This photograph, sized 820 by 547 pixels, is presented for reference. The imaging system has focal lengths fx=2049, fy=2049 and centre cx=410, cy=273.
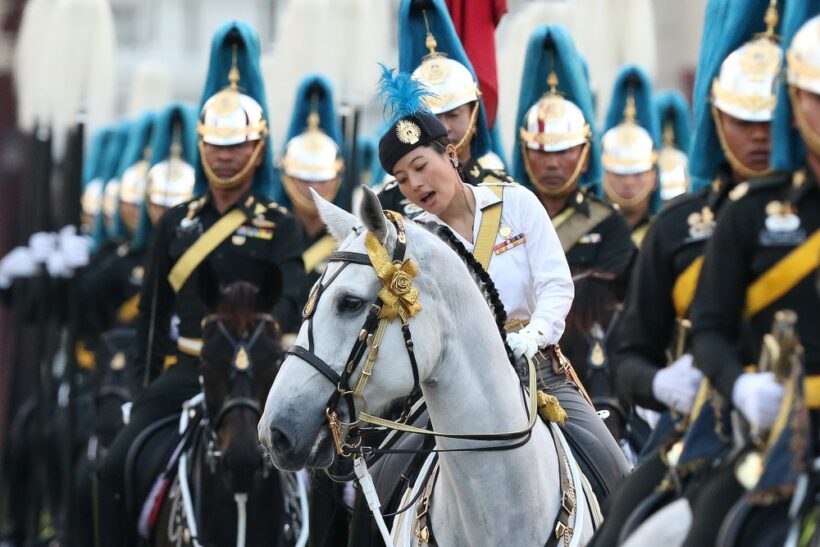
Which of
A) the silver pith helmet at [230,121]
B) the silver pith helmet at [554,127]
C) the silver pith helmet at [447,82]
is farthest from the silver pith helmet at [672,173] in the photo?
the silver pith helmet at [447,82]

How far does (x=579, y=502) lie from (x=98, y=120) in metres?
12.7

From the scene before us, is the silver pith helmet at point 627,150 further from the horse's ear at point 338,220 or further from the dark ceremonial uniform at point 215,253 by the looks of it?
the horse's ear at point 338,220

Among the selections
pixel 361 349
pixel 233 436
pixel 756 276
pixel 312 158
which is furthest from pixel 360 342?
pixel 312 158

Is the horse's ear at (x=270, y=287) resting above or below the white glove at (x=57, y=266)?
above

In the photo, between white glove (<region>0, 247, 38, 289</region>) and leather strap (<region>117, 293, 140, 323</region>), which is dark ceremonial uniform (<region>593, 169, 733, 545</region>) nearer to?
leather strap (<region>117, 293, 140, 323</region>)

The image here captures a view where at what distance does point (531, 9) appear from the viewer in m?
18.5

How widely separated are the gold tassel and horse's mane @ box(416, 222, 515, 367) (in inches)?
8.2

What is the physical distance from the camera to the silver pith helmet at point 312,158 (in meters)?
14.9

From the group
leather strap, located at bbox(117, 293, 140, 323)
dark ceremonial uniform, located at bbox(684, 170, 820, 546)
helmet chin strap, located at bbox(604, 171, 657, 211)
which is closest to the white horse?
dark ceremonial uniform, located at bbox(684, 170, 820, 546)

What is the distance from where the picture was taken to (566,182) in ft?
37.8

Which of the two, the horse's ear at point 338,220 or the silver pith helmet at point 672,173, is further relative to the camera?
the silver pith helmet at point 672,173

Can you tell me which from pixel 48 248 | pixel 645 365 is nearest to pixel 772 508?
pixel 645 365

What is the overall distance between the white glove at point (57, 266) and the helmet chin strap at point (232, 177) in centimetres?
583

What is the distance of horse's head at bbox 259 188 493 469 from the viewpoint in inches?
245
